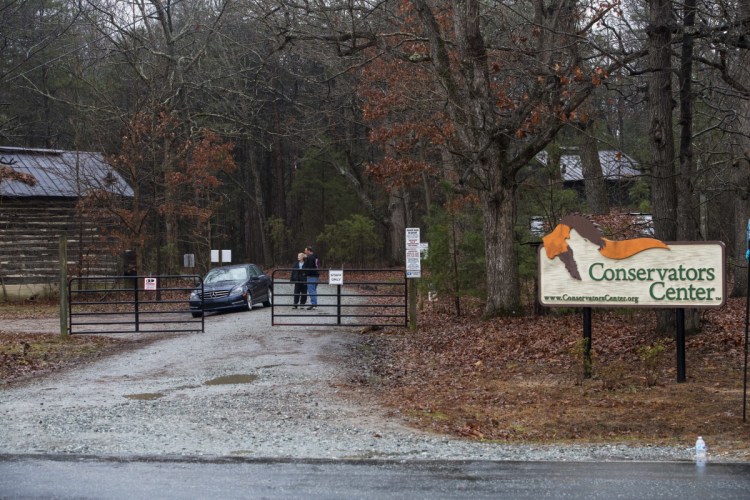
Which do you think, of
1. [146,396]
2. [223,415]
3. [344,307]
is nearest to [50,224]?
→ [344,307]

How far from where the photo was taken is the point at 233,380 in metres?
14.2

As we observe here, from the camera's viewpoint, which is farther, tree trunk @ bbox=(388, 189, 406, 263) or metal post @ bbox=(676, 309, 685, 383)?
tree trunk @ bbox=(388, 189, 406, 263)

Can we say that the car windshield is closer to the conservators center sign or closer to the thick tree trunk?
the thick tree trunk

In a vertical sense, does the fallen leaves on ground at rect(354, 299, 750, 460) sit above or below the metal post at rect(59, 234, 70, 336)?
below

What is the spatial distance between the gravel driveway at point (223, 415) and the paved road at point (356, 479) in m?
0.42

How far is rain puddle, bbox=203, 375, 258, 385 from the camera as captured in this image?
13914 mm

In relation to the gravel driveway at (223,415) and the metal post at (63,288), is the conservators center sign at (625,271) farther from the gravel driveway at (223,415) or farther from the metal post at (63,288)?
the metal post at (63,288)

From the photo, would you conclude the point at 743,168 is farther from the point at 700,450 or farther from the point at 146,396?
the point at 146,396

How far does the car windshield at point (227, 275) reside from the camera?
95.0 ft

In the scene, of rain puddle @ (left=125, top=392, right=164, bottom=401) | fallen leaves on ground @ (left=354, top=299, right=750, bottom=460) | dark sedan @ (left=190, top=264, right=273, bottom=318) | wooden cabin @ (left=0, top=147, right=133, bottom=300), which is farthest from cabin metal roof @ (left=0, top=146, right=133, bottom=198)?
rain puddle @ (left=125, top=392, right=164, bottom=401)

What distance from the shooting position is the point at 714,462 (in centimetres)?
825

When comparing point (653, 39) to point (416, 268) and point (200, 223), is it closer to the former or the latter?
point (416, 268)

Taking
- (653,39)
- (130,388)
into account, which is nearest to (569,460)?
(130,388)

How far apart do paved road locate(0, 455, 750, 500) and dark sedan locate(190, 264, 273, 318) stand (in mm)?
18878
